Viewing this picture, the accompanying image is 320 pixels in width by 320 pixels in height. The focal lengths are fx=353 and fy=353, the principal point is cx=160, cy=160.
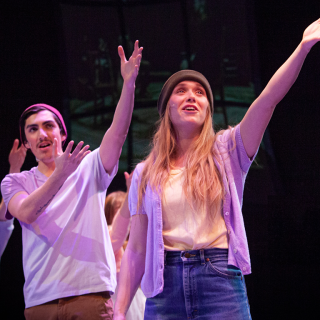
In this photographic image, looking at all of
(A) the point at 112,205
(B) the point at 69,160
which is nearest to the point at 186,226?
(B) the point at 69,160

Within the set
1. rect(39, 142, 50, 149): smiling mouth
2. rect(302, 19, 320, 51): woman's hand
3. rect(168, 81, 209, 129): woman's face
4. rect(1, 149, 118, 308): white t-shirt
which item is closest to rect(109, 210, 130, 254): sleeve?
rect(1, 149, 118, 308): white t-shirt

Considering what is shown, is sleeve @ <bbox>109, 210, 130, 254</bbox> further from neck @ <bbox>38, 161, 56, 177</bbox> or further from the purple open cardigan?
the purple open cardigan

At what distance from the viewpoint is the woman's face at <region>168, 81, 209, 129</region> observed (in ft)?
5.35

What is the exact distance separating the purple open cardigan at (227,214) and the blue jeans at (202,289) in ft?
0.13

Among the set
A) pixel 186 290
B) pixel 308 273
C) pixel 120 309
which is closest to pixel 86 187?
pixel 120 309

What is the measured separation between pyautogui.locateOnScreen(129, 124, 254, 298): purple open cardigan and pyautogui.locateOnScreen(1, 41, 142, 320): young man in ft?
1.25

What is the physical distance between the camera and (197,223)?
136 cm

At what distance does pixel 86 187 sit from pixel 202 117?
29.6 inches

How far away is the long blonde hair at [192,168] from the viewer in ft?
4.61

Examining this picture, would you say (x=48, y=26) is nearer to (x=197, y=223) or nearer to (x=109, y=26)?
(x=109, y=26)

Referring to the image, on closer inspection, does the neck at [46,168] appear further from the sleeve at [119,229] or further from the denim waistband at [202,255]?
the denim waistband at [202,255]

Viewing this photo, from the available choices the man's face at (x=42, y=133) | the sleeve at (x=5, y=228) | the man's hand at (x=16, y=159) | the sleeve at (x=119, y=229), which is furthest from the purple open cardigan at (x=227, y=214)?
the sleeve at (x=5, y=228)

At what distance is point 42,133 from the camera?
2.22 meters

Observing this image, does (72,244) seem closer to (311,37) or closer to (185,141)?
(185,141)
